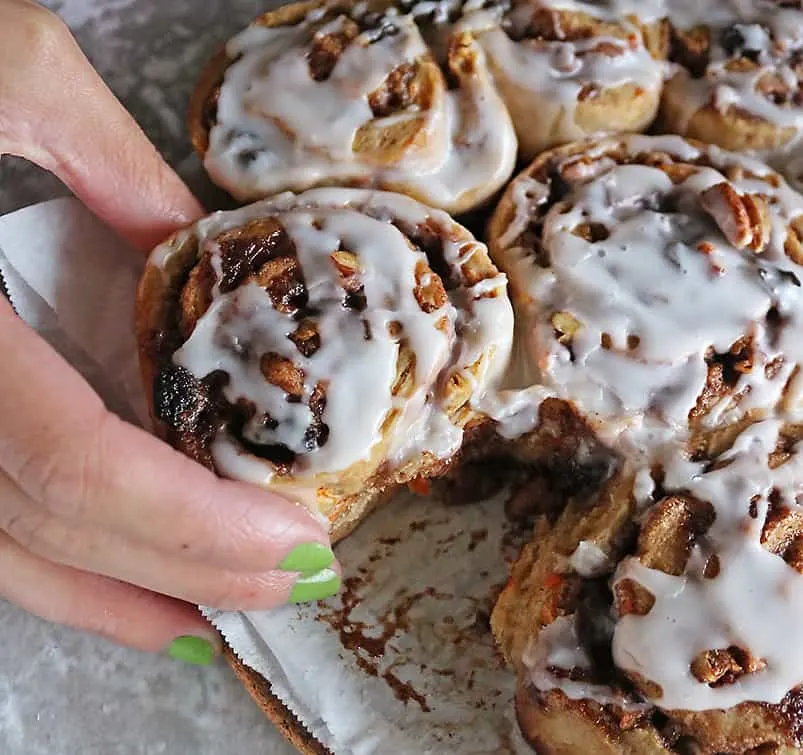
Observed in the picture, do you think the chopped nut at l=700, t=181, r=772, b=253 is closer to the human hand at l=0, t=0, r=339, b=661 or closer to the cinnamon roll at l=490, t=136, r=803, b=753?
the cinnamon roll at l=490, t=136, r=803, b=753

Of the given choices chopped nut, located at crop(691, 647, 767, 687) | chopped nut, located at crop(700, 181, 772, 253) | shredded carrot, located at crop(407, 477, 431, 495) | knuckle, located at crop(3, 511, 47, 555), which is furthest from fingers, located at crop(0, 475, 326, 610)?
chopped nut, located at crop(700, 181, 772, 253)

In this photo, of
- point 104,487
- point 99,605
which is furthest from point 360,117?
point 99,605

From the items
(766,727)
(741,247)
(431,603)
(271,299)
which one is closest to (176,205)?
(271,299)

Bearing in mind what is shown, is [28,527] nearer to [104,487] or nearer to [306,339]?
[104,487]

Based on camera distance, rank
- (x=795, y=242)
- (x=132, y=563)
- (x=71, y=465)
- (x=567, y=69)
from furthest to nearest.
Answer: (x=567, y=69) → (x=795, y=242) → (x=132, y=563) → (x=71, y=465)

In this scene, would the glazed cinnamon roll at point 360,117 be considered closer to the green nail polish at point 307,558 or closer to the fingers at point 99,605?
the green nail polish at point 307,558

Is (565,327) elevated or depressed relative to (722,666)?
elevated
